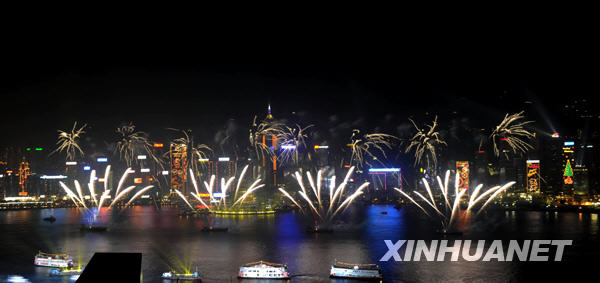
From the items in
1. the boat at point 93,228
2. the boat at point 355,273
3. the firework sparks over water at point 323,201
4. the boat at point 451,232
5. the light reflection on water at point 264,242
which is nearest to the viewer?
the boat at point 355,273

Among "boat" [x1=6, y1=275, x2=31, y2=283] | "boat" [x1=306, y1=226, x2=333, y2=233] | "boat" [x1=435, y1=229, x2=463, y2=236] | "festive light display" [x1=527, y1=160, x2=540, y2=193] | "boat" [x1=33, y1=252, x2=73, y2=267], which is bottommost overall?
"boat" [x1=435, y1=229, x2=463, y2=236]

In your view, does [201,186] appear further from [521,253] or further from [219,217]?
[521,253]

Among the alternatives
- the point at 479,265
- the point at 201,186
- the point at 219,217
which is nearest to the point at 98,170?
the point at 201,186

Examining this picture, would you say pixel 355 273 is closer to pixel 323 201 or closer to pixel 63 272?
pixel 63 272

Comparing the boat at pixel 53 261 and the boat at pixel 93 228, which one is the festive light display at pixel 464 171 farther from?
the boat at pixel 53 261

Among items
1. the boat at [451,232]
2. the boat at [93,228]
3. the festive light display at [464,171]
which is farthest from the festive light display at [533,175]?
the boat at [93,228]

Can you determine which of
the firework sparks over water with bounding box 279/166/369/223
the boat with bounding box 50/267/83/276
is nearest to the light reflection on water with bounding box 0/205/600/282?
the boat with bounding box 50/267/83/276

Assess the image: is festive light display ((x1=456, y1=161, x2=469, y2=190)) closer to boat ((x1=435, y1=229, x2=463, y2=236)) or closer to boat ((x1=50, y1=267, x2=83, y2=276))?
boat ((x1=435, y1=229, x2=463, y2=236))

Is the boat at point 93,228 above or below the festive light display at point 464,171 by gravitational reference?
below
